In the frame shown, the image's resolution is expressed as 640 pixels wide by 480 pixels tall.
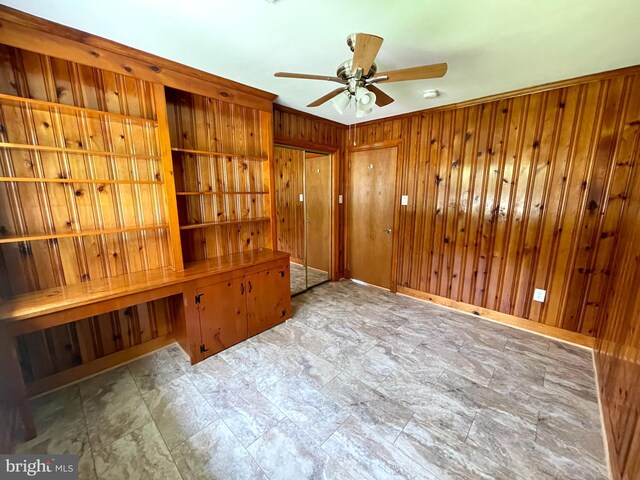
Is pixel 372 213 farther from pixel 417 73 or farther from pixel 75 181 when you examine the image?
pixel 75 181

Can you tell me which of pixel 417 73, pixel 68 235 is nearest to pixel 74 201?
pixel 68 235

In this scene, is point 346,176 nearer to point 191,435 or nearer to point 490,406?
point 490,406

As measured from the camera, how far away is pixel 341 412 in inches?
69.4

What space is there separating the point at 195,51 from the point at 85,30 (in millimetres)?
680

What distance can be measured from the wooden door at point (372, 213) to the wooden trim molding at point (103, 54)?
6.79ft

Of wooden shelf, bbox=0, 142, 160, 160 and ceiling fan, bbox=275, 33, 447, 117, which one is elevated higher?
ceiling fan, bbox=275, 33, 447, 117

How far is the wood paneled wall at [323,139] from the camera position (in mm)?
3214

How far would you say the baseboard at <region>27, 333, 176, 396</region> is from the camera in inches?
74.7

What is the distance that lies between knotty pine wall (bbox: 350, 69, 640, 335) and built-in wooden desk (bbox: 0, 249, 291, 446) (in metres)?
2.15

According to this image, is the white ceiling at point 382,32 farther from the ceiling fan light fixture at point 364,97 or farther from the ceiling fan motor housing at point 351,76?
the ceiling fan light fixture at point 364,97

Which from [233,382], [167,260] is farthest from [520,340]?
[167,260]

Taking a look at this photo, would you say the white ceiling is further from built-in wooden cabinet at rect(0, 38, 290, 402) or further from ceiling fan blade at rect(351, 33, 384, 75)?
built-in wooden cabinet at rect(0, 38, 290, 402)

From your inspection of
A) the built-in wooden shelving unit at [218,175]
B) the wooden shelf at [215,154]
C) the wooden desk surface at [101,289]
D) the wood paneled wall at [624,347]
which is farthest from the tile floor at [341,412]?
the wooden shelf at [215,154]
